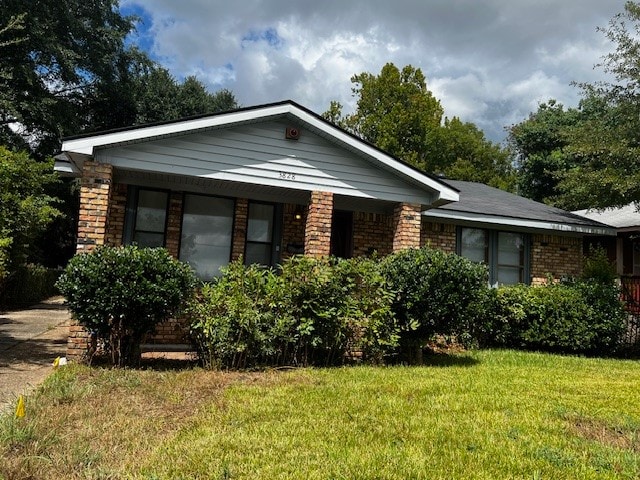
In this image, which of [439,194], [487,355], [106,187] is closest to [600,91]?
[439,194]

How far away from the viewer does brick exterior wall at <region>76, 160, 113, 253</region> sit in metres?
7.18

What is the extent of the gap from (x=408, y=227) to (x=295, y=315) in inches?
128

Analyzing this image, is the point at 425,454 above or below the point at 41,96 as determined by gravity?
below

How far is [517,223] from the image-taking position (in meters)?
11.3

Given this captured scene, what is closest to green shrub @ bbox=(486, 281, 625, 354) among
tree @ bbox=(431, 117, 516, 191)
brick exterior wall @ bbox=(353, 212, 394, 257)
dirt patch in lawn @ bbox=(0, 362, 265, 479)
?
brick exterior wall @ bbox=(353, 212, 394, 257)

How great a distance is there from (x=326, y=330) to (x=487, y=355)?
3.52 metres

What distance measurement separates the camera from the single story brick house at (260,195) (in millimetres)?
7676

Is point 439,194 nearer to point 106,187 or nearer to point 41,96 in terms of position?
point 106,187

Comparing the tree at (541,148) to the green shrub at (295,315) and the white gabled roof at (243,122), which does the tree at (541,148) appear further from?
the green shrub at (295,315)

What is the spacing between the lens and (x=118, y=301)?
620 centimetres

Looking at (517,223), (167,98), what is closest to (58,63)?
(167,98)

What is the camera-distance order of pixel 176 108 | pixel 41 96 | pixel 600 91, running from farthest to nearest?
pixel 176 108
pixel 41 96
pixel 600 91

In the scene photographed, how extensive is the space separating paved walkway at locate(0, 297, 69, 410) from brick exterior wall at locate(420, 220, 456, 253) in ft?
25.3

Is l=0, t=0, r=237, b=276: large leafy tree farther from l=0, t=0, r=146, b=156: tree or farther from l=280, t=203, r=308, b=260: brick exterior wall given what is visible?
l=280, t=203, r=308, b=260: brick exterior wall
